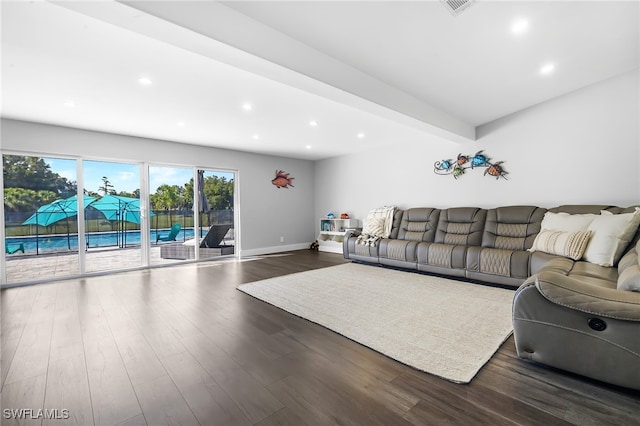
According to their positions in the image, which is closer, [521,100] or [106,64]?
[106,64]

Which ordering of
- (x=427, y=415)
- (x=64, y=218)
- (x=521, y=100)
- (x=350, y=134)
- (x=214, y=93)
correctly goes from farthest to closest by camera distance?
(x=350, y=134), (x=64, y=218), (x=521, y=100), (x=214, y=93), (x=427, y=415)

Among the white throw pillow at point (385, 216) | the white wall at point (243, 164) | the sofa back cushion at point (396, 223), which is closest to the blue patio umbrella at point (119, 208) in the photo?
the white wall at point (243, 164)

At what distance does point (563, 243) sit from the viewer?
3.04 metres

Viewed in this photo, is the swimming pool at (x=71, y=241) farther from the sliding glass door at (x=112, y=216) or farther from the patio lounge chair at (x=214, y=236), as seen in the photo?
the patio lounge chair at (x=214, y=236)

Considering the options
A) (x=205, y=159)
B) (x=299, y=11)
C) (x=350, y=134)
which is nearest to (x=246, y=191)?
(x=205, y=159)

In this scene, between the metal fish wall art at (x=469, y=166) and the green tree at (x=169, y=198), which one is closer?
the metal fish wall art at (x=469, y=166)

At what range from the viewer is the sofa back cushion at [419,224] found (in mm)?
4836

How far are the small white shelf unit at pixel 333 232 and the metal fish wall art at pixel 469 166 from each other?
7.67ft

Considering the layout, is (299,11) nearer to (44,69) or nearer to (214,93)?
(214,93)

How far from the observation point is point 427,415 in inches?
54.7

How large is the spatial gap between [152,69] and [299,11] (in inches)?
61.5

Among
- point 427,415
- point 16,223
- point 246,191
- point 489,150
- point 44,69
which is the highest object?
point 44,69

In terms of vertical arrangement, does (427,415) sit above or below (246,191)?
below

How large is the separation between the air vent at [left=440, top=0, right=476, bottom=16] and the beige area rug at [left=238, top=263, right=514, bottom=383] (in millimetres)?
2531
